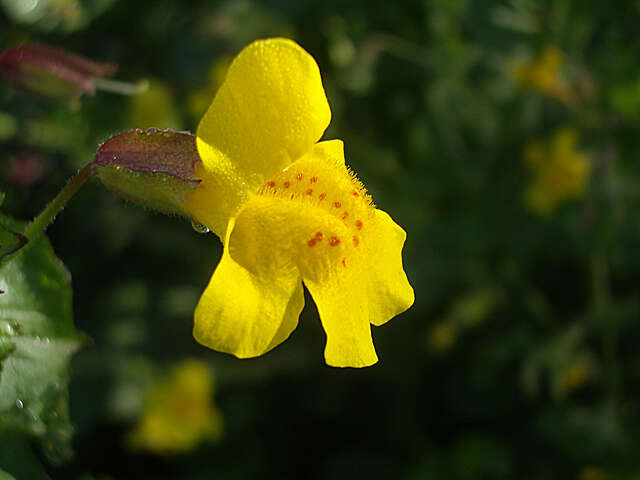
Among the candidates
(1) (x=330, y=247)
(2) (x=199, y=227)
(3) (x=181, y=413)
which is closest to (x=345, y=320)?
(1) (x=330, y=247)

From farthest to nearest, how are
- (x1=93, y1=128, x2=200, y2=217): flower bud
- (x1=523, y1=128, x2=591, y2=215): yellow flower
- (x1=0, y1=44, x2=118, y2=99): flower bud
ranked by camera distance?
(x1=523, y1=128, x2=591, y2=215): yellow flower → (x1=0, y1=44, x2=118, y2=99): flower bud → (x1=93, y1=128, x2=200, y2=217): flower bud

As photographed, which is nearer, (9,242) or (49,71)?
(9,242)

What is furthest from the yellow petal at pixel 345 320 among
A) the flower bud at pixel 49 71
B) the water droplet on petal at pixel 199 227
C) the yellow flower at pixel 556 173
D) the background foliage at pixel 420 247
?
the yellow flower at pixel 556 173

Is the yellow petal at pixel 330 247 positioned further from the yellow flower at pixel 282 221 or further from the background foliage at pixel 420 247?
the background foliage at pixel 420 247

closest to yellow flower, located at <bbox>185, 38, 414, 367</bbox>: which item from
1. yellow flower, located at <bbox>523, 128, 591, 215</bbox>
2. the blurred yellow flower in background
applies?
yellow flower, located at <bbox>523, 128, 591, 215</bbox>

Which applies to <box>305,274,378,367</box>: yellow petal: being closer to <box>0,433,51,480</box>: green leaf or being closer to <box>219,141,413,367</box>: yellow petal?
<box>219,141,413,367</box>: yellow petal

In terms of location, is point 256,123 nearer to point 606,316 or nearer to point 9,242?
point 9,242
